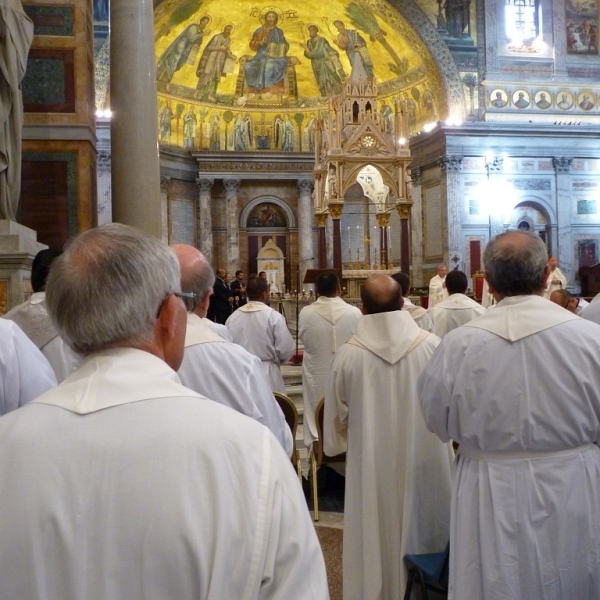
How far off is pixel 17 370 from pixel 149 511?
1.73 meters

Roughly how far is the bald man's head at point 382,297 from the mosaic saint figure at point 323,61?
2227 centimetres

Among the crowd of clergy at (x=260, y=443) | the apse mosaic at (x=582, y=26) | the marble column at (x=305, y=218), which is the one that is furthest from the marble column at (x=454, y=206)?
the crowd of clergy at (x=260, y=443)

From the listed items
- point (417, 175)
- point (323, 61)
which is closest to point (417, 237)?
point (417, 175)

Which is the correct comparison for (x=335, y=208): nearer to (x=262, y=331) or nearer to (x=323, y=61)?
(x=262, y=331)

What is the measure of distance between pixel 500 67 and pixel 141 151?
1752 centimetres

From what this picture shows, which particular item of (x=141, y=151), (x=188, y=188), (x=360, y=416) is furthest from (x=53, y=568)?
(x=188, y=188)

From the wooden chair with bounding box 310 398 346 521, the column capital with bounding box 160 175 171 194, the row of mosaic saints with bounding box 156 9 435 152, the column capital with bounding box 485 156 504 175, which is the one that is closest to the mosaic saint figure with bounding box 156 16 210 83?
the row of mosaic saints with bounding box 156 9 435 152

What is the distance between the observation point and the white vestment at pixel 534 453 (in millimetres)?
2688

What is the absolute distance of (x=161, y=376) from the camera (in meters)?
1.28

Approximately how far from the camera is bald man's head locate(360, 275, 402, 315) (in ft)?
12.2

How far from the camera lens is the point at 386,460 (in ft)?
12.1

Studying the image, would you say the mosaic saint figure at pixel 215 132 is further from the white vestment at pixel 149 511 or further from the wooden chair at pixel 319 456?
the white vestment at pixel 149 511

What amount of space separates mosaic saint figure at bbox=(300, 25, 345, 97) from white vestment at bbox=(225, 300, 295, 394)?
767 inches

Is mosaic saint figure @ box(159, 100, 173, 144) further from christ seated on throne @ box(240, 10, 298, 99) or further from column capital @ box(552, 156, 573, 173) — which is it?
column capital @ box(552, 156, 573, 173)
